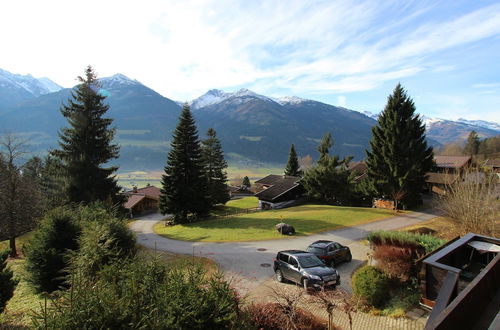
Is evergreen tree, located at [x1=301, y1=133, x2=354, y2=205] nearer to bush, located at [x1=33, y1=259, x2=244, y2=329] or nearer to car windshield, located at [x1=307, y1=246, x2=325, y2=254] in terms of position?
car windshield, located at [x1=307, y1=246, x2=325, y2=254]

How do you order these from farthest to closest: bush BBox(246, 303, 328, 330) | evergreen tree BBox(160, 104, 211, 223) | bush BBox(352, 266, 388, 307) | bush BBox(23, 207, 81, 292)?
evergreen tree BBox(160, 104, 211, 223), bush BBox(23, 207, 81, 292), bush BBox(352, 266, 388, 307), bush BBox(246, 303, 328, 330)

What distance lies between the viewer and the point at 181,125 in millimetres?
40938

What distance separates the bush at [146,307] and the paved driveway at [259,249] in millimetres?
8291

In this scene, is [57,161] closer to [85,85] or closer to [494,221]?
[85,85]

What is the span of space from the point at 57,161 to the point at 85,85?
9.39 meters

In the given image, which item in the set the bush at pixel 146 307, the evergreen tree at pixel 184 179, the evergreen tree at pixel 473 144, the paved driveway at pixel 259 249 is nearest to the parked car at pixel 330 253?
the paved driveway at pixel 259 249

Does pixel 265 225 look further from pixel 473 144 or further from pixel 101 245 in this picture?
pixel 473 144

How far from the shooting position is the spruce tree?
101ft

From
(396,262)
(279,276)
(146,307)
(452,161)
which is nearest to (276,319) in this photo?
(146,307)

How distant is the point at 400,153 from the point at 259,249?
2458 centimetres

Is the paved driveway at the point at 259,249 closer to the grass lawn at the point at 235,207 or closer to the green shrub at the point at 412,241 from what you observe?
the green shrub at the point at 412,241

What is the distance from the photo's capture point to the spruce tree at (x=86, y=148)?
3088cm

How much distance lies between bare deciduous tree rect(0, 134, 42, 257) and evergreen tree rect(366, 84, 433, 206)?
3987 cm

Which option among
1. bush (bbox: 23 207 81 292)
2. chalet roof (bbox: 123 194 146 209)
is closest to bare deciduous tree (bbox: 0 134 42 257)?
bush (bbox: 23 207 81 292)
